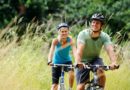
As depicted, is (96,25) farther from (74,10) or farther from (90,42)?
(74,10)

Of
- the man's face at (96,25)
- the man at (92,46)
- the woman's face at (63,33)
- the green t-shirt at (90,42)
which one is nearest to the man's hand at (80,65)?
the man at (92,46)

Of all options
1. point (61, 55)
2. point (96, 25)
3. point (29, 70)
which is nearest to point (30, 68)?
point (29, 70)

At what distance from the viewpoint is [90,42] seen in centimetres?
874

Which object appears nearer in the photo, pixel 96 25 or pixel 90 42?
pixel 96 25

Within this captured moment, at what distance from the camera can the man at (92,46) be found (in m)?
8.62

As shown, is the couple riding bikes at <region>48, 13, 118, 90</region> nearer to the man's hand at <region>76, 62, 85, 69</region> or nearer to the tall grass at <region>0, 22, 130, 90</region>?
the man's hand at <region>76, 62, 85, 69</region>

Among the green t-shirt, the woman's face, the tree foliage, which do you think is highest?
the tree foliage

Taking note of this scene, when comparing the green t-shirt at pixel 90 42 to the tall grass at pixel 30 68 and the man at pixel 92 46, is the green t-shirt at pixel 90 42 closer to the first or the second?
the man at pixel 92 46

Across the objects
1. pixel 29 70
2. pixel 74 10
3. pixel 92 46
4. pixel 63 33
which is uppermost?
pixel 74 10

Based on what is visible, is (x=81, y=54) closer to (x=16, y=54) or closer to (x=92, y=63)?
(x=92, y=63)

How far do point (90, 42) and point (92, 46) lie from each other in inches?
3.4

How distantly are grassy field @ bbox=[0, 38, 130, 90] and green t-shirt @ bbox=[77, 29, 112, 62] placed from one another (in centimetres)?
161

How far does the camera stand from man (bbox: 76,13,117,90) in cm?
862

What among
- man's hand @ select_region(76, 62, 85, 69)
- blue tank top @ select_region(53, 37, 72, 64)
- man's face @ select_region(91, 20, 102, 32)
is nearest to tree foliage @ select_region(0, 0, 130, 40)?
blue tank top @ select_region(53, 37, 72, 64)
